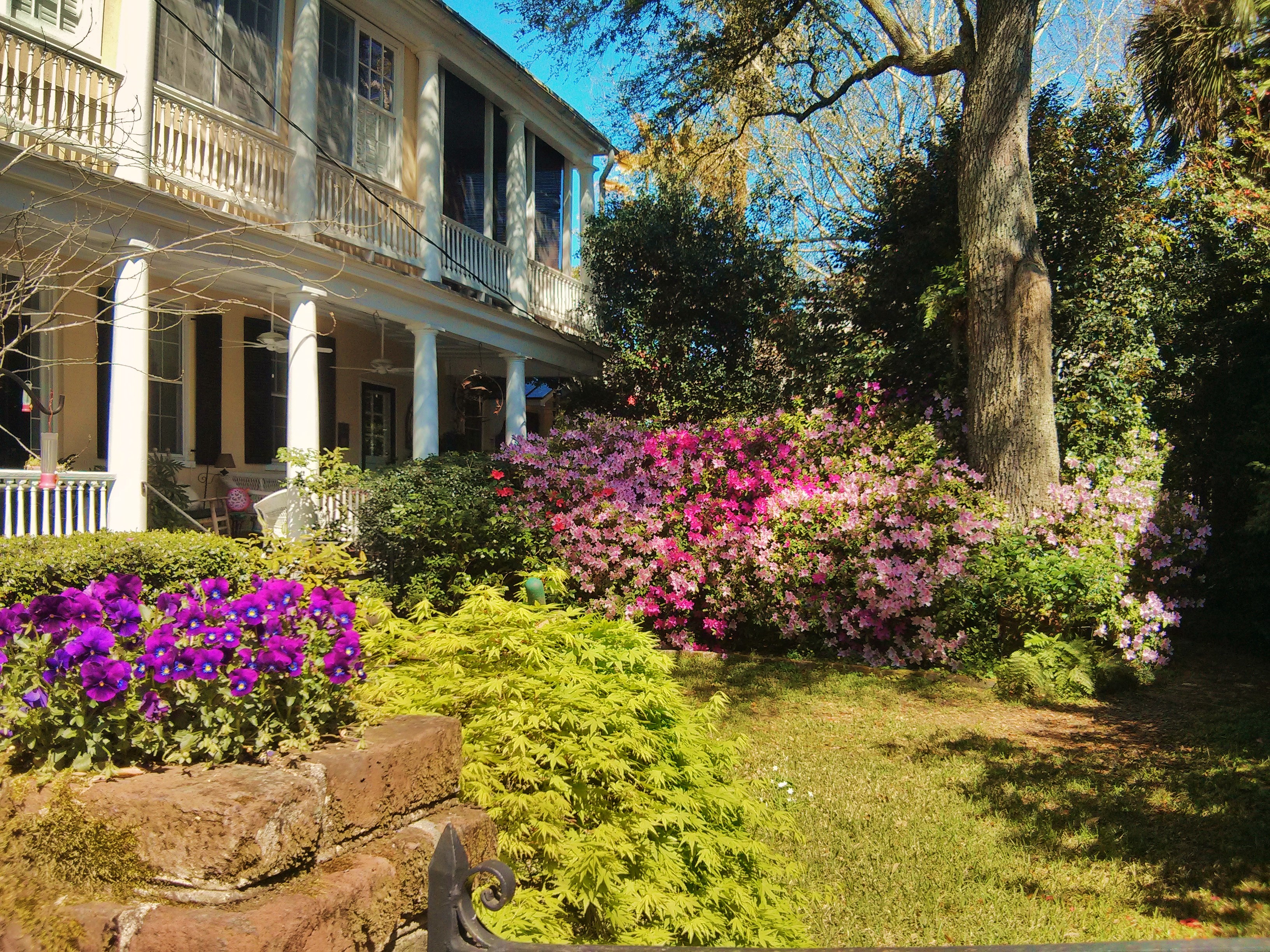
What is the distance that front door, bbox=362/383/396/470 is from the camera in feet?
47.2

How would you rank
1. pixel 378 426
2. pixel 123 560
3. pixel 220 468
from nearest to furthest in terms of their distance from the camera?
pixel 123 560 < pixel 220 468 < pixel 378 426

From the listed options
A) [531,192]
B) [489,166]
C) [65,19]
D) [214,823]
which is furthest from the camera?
[531,192]

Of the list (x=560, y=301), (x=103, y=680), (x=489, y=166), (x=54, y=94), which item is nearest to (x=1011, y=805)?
(x=103, y=680)

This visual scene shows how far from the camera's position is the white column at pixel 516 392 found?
1374 centimetres

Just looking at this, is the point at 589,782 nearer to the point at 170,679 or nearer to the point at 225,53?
the point at 170,679

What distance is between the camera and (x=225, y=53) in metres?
9.55

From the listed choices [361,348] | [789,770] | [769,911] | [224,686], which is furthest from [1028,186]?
[361,348]

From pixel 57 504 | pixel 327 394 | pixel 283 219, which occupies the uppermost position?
pixel 283 219

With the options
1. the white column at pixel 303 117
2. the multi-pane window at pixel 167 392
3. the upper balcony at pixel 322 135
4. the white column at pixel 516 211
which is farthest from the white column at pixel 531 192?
the multi-pane window at pixel 167 392

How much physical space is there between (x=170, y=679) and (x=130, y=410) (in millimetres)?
6786

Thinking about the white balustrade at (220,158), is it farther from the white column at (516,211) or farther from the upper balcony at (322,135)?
the white column at (516,211)

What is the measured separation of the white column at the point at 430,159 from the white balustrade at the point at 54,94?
13.4 feet

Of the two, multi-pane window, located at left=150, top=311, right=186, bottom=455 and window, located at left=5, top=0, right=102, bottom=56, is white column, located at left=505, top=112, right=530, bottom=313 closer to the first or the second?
multi-pane window, located at left=150, top=311, right=186, bottom=455

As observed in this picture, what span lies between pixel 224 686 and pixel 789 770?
4.05 meters
